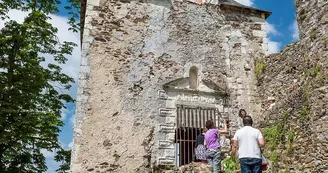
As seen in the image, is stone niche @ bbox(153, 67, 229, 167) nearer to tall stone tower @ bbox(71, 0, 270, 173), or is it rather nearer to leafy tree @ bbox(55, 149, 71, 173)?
tall stone tower @ bbox(71, 0, 270, 173)

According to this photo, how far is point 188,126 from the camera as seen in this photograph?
8.59 metres

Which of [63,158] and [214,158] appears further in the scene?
[63,158]

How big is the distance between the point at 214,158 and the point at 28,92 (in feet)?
23.0

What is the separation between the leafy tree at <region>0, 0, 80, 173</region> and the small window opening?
4370mm

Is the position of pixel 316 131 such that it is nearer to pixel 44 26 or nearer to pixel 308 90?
pixel 308 90

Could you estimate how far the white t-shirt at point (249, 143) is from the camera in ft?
15.4

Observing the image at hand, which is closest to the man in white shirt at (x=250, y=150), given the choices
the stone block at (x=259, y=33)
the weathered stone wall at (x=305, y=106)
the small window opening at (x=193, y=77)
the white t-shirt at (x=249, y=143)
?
the white t-shirt at (x=249, y=143)

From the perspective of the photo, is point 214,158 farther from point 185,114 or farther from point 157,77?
point 157,77

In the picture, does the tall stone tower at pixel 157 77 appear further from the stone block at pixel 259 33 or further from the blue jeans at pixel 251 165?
the blue jeans at pixel 251 165

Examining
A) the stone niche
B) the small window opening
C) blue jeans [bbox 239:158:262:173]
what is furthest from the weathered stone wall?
the small window opening

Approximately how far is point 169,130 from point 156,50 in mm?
2135

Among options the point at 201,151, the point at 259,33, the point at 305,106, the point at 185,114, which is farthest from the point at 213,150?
the point at 259,33

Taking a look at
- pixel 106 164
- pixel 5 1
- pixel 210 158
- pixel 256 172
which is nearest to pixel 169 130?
pixel 106 164

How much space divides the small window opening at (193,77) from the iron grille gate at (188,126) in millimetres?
654
